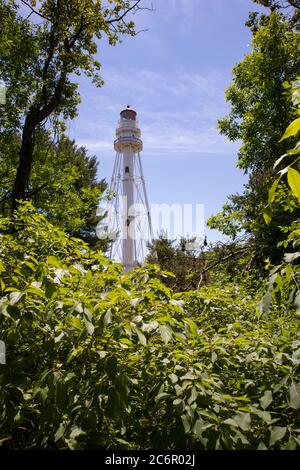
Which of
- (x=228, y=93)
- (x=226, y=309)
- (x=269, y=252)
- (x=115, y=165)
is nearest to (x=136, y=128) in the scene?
(x=115, y=165)

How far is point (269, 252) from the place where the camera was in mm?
8672

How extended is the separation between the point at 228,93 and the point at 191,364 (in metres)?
14.0

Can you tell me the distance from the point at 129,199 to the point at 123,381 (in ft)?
100

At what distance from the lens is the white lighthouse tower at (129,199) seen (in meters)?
30.4

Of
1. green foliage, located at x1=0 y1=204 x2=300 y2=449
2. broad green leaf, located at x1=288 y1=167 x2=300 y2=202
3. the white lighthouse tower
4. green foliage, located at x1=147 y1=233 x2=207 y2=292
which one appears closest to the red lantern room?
the white lighthouse tower

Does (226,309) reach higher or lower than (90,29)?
lower

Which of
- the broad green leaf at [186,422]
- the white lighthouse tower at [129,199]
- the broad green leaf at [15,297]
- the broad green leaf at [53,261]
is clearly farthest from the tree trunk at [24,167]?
the white lighthouse tower at [129,199]

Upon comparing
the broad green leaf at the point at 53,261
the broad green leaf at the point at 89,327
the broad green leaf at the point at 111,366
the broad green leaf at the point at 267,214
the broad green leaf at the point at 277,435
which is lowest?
the broad green leaf at the point at 277,435

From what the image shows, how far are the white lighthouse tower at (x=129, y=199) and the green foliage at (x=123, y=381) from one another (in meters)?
26.6

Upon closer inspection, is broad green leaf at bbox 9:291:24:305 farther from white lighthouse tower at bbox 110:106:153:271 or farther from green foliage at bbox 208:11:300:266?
white lighthouse tower at bbox 110:106:153:271

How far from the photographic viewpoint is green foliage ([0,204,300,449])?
62.9 inches

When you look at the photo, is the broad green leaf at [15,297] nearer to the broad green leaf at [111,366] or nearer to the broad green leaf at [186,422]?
the broad green leaf at [111,366]

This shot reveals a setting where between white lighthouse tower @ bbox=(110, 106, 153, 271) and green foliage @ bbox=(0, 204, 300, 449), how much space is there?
26.6 meters

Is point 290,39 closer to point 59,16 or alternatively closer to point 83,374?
point 59,16
